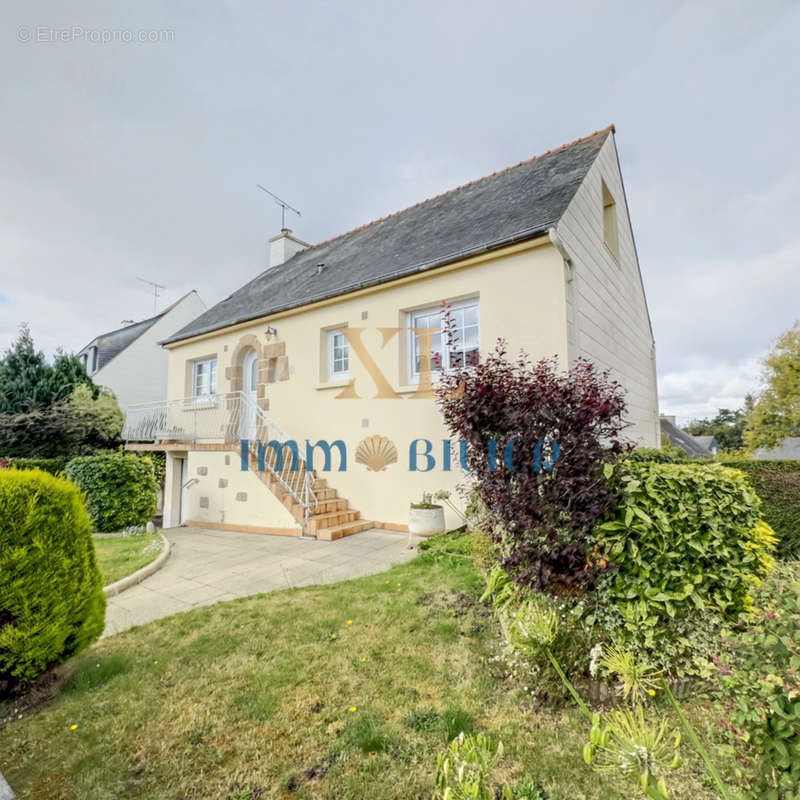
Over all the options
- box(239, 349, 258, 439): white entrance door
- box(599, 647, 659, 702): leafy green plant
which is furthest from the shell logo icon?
box(599, 647, 659, 702): leafy green plant

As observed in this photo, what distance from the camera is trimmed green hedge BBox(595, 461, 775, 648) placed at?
2510 mm

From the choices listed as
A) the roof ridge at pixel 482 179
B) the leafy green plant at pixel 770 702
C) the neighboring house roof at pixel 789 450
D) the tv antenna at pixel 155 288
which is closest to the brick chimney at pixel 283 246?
the roof ridge at pixel 482 179

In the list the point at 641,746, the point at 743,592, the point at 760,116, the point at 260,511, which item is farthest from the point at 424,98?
the point at 641,746

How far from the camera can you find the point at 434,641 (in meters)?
3.19

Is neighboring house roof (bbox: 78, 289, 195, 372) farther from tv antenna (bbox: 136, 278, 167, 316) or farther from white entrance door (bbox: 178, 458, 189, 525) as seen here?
white entrance door (bbox: 178, 458, 189, 525)

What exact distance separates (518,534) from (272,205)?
50.9 ft

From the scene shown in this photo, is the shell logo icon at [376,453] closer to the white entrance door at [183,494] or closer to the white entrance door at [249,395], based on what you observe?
the white entrance door at [249,395]

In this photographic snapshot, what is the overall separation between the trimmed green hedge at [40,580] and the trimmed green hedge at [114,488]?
626 cm

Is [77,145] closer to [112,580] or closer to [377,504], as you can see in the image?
[112,580]

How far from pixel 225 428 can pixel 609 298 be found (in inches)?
362

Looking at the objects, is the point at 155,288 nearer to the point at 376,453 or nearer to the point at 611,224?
the point at 376,453

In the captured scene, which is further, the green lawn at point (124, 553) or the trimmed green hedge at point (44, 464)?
the trimmed green hedge at point (44, 464)

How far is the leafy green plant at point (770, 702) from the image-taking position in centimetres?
130

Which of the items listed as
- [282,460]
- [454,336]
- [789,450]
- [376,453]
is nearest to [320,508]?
[376,453]
